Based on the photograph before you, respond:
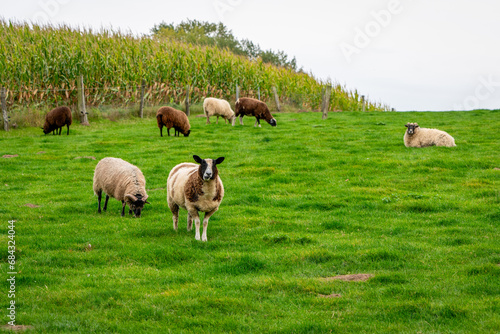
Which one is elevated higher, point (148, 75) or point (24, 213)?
point (148, 75)

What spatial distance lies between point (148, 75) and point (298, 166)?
63.4 feet

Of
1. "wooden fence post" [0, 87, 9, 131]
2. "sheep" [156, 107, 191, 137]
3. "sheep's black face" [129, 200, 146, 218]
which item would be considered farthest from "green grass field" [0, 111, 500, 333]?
"wooden fence post" [0, 87, 9, 131]

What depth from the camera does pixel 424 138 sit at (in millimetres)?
19750

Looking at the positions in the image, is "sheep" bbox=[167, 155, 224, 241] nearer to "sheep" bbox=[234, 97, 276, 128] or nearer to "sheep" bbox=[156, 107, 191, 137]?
"sheep" bbox=[156, 107, 191, 137]

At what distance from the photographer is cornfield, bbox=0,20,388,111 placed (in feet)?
93.7

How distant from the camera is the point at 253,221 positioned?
1109cm

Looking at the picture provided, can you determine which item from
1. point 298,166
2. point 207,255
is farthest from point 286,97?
point 207,255

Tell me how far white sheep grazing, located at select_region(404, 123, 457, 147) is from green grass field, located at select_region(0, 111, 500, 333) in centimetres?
67

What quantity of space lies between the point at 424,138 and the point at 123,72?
20.1 meters

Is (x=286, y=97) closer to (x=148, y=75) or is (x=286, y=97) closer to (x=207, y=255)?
(x=148, y=75)

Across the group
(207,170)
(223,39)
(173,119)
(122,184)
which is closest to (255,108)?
(173,119)

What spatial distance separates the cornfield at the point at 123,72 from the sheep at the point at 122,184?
17.8m

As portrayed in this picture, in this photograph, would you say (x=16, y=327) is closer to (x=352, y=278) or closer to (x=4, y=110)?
(x=352, y=278)

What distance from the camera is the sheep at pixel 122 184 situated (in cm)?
1155
